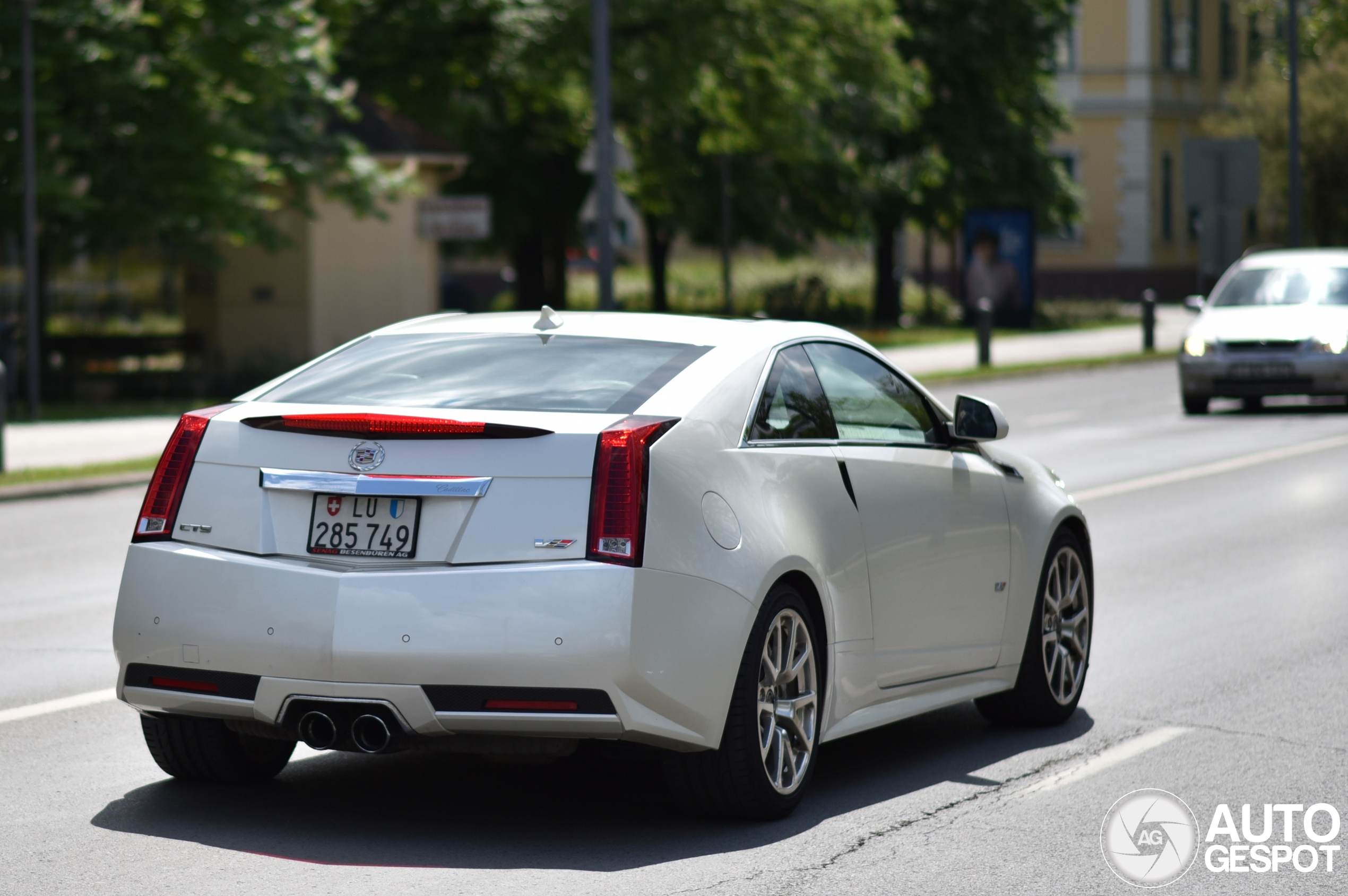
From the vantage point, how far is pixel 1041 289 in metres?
61.1

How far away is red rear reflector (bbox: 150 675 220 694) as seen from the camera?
576 cm

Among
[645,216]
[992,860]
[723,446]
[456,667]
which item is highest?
[645,216]

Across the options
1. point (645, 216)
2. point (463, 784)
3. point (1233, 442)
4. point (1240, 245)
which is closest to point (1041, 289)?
point (645, 216)

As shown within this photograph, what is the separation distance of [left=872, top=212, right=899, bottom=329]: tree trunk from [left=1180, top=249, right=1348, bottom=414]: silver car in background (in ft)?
76.1

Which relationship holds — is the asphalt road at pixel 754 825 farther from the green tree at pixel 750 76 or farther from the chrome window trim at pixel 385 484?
the green tree at pixel 750 76

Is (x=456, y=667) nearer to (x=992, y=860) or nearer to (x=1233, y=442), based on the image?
(x=992, y=860)

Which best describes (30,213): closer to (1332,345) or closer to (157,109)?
(157,109)

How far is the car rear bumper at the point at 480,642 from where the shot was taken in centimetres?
546

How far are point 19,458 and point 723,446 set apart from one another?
1458cm

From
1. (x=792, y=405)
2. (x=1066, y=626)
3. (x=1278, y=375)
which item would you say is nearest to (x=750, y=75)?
(x=1278, y=375)

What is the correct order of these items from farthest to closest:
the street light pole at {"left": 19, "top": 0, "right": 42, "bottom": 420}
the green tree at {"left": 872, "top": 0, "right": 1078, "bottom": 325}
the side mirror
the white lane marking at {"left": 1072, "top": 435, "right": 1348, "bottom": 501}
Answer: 1. the green tree at {"left": 872, "top": 0, "right": 1078, "bottom": 325}
2. the street light pole at {"left": 19, "top": 0, "right": 42, "bottom": 420}
3. the white lane marking at {"left": 1072, "top": 435, "right": 1348, "bottom": 501}
4. the side mirror

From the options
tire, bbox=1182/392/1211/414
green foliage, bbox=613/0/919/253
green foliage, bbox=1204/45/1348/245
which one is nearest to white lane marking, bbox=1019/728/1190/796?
tire, bbox=1182/392/1211/414

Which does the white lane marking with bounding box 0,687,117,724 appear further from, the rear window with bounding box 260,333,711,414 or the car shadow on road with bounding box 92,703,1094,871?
the rear window with bounding box 260,333,711,414

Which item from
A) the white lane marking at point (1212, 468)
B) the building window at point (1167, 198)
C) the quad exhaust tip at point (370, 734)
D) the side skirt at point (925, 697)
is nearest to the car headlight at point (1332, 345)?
the white lane marking at point (1212, 468)
